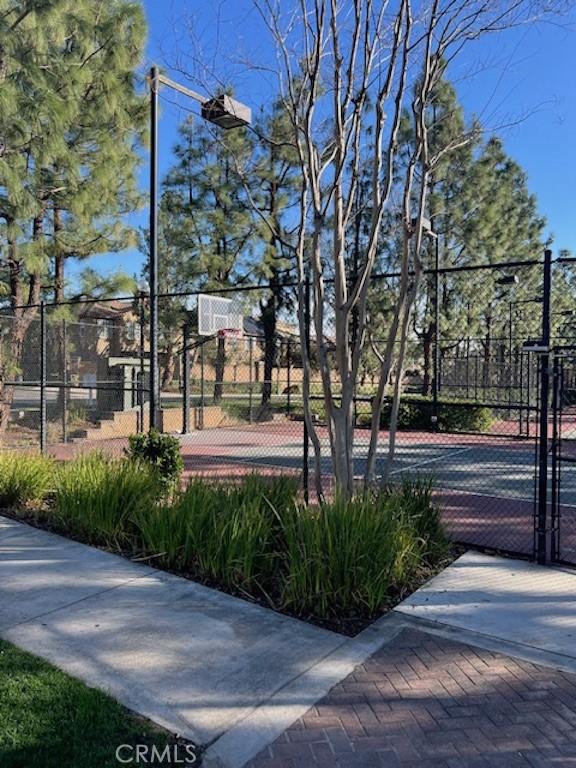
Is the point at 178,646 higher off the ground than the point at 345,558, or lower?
lower

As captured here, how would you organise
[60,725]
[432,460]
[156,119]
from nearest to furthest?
[60,725]
[156,119]
[432,460]

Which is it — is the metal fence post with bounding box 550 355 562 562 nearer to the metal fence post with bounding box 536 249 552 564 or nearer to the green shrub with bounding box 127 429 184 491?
the metal fence post with bounding box 536 249 552 564

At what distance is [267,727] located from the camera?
251 centimetres

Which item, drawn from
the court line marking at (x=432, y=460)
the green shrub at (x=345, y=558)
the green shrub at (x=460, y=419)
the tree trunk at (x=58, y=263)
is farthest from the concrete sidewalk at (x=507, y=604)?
the green shrub at (x=460, y=419)

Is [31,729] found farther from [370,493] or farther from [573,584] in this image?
[573,584]

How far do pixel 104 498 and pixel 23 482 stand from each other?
1562 mm

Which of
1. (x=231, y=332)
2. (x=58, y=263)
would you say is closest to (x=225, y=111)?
(x=58, y=263)

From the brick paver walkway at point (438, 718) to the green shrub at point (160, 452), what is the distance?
3909 mm

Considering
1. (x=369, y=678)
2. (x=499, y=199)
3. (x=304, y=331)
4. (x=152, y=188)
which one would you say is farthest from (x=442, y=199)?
(x=369, y=678)

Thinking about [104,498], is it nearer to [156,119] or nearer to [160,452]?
[160,452]

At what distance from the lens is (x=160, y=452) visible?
6641 millimetres

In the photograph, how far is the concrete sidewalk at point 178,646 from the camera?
2.61 meters

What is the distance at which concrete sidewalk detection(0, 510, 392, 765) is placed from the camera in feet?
8.57

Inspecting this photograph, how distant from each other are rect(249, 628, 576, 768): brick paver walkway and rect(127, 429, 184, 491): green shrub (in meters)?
3.91
